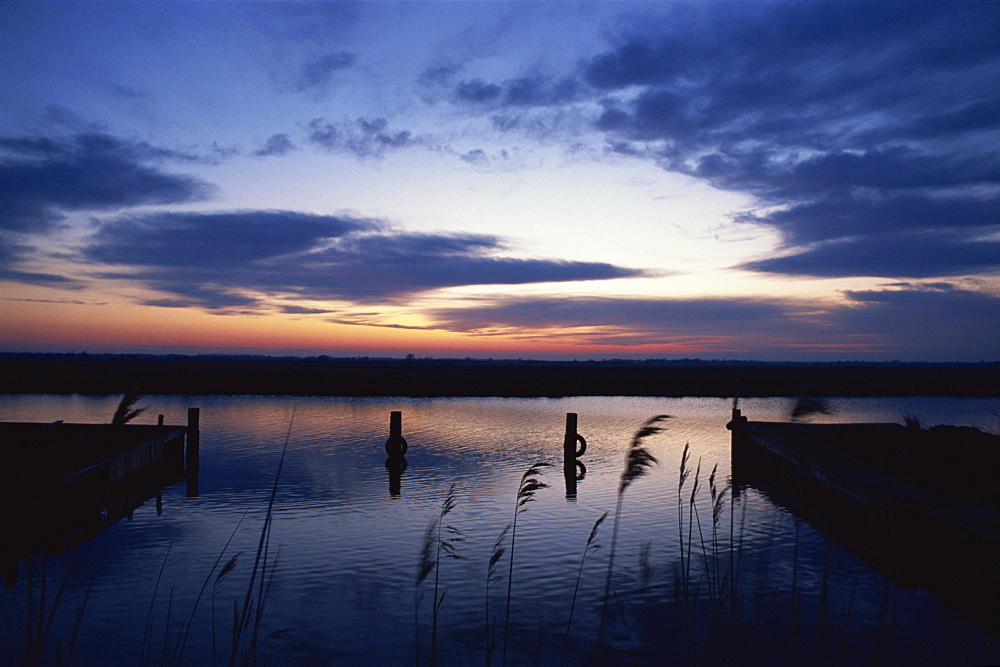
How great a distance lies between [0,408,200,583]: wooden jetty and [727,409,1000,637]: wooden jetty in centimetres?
745

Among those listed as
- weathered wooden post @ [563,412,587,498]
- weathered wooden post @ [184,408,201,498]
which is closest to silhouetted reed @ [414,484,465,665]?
weathered wooden post @ [563,412,587,498]

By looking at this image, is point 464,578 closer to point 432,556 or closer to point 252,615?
point 432,556

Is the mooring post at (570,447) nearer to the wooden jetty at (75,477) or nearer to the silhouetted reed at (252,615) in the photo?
the wooden jetty at (75,477)

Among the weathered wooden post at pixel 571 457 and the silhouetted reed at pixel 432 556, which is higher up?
the silhouetted reed at pixel 432 556

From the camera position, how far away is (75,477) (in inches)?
542

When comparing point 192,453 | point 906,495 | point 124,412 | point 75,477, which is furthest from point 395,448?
point 124,412

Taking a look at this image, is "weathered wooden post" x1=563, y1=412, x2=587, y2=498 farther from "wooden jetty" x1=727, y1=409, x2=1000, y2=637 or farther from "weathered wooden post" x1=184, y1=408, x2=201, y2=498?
"weathered wooden post" x1=184, y1=408, x2=201, y2=498

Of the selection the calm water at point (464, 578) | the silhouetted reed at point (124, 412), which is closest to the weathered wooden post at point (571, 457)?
the calm water at point (464, 578)

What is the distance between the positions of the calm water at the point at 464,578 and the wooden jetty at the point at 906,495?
1.67 ft

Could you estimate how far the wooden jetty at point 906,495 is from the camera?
9477 millimetres

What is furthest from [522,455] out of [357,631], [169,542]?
[357,631]

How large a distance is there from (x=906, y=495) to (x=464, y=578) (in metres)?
7.85

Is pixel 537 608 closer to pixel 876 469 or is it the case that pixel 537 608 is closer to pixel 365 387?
pixel 876 469

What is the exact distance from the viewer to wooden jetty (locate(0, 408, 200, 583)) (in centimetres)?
491
